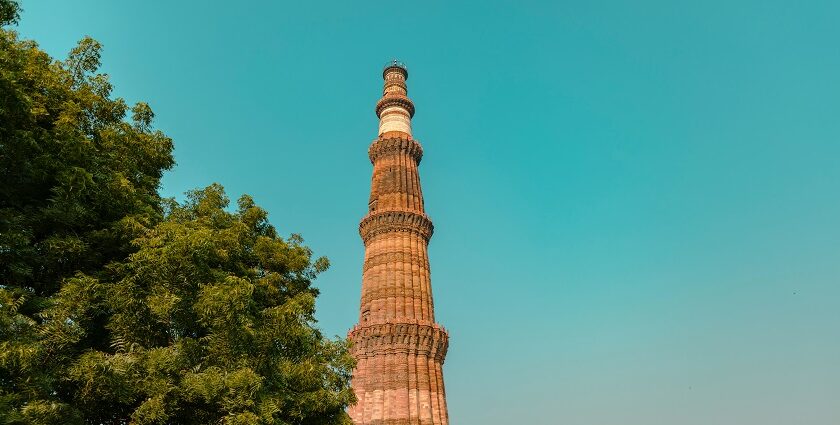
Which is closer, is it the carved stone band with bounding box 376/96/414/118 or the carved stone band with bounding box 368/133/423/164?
the carved stone band with bounding box 368/133/423/164

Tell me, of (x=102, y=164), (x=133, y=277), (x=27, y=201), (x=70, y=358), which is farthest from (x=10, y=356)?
(x=102, y=164)

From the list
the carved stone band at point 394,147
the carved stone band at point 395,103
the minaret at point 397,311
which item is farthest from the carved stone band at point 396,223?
the carved stone band at point 395,103

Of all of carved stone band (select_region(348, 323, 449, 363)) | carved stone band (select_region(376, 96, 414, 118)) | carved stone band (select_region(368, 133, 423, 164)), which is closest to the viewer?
carved stone band (select_region(348, 323, 449, 363))

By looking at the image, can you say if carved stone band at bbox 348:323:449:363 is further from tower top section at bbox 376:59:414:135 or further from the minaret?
tower top section at bbox 376:59:414:135

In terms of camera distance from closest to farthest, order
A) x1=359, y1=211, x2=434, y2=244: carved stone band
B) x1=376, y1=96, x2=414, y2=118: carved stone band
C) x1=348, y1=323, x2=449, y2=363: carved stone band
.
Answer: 1. x1=348, y1=323, x2=449, y2=363: carved stone band
2. x1=359, y1=211, x2=434, y2=244: carved stone band
3. x1=376, y1=96, x2=414, y2=118: carved stone band

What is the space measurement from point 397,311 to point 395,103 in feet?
44.5

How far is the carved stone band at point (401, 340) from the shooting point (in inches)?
963

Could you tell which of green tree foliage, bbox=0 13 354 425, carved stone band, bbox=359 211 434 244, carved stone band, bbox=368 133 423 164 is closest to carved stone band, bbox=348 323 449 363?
carved stone band, bbox=359 211 434 244

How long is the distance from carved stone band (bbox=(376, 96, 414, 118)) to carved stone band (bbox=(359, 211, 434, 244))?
8.21 m

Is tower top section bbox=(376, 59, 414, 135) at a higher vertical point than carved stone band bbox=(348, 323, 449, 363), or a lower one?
higher

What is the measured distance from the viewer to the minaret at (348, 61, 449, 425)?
23.5m

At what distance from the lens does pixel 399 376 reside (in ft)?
78.5

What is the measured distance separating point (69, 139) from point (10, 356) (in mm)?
3846

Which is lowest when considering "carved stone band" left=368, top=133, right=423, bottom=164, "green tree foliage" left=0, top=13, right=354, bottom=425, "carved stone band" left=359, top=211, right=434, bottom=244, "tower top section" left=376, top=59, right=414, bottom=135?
"green tree foliage" left=0, top=13, right=354, bottom=425
